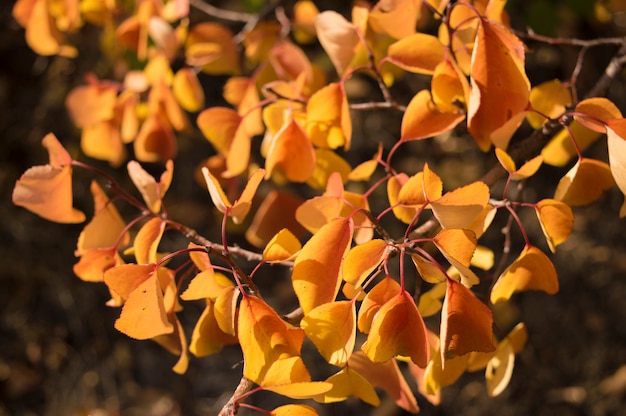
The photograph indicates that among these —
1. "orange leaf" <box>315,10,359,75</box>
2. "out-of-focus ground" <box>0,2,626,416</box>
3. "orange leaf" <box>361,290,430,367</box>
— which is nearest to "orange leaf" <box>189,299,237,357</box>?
"orange leaf" <box>361,290,430,367</box>

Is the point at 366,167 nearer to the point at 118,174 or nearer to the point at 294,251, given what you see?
the point at 294,251

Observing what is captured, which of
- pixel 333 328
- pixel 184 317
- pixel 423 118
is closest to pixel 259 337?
pixel 333 328

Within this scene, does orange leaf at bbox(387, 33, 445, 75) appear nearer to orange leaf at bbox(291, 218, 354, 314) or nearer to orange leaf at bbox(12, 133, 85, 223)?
orange leaf at bbox(291, 218, 354, 314)

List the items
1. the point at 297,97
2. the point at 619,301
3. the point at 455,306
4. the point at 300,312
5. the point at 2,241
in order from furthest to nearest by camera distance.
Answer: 1. the point at 2,241
2. the point at 619,301
3. the point at 297,97
4. the point at 300,312
5. the point at 455,306

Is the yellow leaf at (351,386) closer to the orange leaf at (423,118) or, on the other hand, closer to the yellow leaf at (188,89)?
the orange leaf at (423,118)

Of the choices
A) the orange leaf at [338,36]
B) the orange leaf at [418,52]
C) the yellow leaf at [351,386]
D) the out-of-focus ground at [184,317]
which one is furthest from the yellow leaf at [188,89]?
the out-of-focus ground at [184,317]

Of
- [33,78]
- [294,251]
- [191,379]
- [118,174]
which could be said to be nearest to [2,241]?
[118,174]
